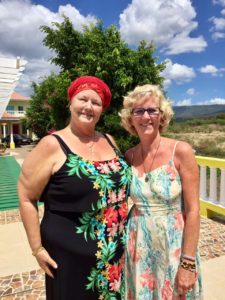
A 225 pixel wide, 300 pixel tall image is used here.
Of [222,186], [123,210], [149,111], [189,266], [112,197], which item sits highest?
[149,111]

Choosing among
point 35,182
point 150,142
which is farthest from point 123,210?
point 35,182

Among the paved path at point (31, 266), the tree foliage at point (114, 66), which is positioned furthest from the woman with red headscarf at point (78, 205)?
the tree foliage at point (114, 66)

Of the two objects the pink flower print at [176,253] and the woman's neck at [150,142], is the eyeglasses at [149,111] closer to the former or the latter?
the woman's neck at [150,142]

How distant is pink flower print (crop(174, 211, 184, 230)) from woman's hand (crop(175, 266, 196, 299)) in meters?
0.24

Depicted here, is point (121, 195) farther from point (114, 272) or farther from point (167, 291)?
point (167, 291)

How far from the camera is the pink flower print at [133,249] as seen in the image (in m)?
1.89

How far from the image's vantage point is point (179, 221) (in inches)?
→ 72.2

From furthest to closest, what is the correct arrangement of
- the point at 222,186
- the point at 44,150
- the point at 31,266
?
1. the point at 222,186
2. the point at 31,266
3. the point at 44,150

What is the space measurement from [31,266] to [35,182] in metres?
2.33

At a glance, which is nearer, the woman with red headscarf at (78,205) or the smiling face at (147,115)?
the woman with red headscarf at (78,205)

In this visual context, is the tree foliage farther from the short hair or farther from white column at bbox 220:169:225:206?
the short hair

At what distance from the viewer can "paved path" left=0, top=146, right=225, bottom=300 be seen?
120 inches

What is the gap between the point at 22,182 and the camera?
181 cm

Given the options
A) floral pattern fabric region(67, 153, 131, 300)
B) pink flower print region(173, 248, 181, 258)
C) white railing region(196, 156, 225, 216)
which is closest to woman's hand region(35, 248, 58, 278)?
floral pattern fabric region(67, 153, 131, 300)
